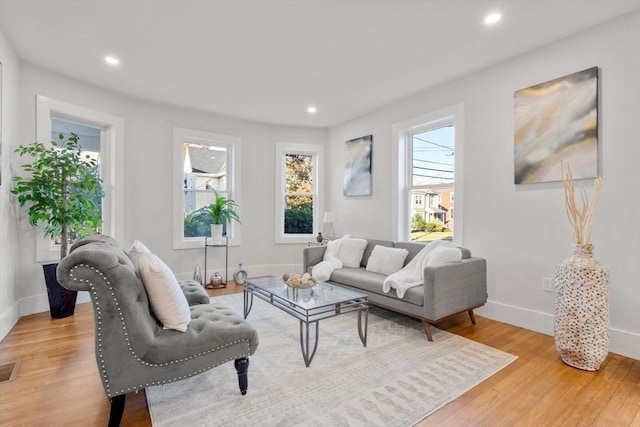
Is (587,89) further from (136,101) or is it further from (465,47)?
(136,101)

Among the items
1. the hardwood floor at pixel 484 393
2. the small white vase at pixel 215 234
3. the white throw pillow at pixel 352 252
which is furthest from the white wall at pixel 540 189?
the small white vase at pixel 215 234

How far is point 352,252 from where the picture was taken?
4066mm

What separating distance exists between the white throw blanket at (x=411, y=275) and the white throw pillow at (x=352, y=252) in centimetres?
80

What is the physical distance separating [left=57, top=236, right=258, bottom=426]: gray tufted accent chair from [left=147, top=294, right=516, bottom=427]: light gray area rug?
0.93 ft

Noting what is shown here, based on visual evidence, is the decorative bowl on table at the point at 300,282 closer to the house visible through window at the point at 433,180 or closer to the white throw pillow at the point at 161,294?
the white throw pillow at the point at 161,294

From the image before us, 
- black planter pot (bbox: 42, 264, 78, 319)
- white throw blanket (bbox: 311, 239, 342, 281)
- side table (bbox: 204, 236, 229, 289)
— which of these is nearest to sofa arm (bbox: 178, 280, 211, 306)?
white throw blanket (bbox: 311, 239, 342, 281)

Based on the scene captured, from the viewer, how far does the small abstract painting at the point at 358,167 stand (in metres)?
4.80

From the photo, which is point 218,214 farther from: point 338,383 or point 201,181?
point 338,383

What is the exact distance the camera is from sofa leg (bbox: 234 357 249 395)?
1.86 m

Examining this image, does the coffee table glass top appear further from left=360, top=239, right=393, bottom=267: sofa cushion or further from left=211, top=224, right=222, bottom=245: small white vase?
left=211, top=224, right=222, bottom=245: small white vase

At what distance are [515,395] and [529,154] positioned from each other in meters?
2.13

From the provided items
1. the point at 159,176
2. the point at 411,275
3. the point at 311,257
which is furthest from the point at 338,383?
the point at 159,176

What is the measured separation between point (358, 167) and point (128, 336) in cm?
Answer: 402

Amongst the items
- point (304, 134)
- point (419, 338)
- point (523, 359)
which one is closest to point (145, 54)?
point (304, 134)
